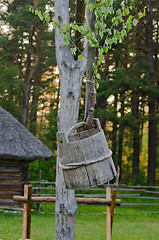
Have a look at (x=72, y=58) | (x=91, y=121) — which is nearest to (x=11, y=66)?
(x=72, y=58)

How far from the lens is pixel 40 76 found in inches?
1282

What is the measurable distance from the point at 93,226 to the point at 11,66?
16177 mm

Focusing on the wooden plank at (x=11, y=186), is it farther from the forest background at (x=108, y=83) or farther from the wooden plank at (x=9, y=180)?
the forest background at (x=108, y=83)

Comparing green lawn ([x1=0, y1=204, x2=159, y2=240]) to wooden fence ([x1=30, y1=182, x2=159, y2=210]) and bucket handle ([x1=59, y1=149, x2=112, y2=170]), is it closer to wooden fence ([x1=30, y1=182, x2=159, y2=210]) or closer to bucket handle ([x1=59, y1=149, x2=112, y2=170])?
wooden fence ([x1=30, y1=182, x2=159, y2=210])

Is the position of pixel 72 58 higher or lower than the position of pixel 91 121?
higher

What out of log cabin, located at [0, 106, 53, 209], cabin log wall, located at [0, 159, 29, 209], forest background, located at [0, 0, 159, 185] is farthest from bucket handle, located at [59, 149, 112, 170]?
forest background, located at [0, 0, 159, 185]

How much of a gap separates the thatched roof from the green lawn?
2221mm

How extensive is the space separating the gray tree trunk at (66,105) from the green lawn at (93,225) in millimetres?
4496

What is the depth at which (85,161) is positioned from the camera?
3.27m

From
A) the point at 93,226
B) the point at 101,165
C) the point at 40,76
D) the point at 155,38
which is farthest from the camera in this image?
the point at 40,76

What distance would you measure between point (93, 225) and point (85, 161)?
998 cm

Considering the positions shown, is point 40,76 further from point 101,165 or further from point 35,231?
point 101,165

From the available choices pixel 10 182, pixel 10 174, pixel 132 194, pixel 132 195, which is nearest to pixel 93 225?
pixel 10 182

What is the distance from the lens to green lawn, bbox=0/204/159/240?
10625mm
